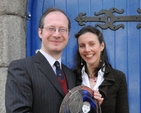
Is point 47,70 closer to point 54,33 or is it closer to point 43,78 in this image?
point 43,78

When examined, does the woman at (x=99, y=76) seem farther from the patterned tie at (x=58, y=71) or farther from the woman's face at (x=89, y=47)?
the patterned tie at (x=58, y=71)

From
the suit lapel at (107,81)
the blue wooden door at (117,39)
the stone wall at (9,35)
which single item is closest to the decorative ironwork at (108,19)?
the blue wooden door at (117,39)

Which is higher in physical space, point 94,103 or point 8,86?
point 8,86

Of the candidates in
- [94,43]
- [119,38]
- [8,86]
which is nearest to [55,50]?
[8,86]

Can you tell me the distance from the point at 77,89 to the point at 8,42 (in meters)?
1.04

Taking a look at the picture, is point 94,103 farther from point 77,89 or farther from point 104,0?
point 104,0

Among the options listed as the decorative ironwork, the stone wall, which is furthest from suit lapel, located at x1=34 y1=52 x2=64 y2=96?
the decorative ironwork

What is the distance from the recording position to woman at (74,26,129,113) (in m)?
1.93

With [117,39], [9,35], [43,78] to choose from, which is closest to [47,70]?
[43,78]

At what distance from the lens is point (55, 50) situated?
1547 millimetres

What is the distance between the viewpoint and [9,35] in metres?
2.36

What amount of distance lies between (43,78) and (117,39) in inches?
45.0

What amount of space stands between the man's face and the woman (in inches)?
15.9

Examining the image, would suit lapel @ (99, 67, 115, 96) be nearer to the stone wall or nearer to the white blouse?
the white blouse
